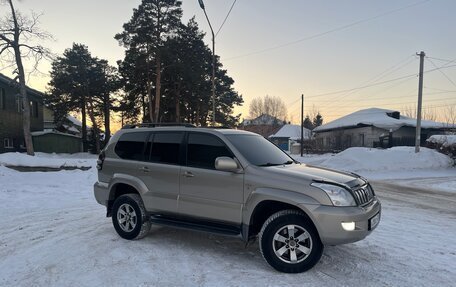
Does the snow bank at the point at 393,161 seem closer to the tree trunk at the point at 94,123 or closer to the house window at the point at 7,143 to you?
the house window at the point at 7,143

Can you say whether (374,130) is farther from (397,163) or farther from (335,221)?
(335,221)

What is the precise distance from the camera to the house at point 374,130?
128 feet

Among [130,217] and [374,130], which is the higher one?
[374,130]

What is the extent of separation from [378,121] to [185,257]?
39372 mm

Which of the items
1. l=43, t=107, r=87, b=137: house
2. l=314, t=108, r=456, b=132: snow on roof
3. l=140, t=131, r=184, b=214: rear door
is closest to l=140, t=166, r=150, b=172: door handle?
l=140, t=131, r=184, b=214: rear door

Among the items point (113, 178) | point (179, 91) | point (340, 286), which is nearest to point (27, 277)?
point (113, 178)

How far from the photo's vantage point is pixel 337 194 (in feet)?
15.5

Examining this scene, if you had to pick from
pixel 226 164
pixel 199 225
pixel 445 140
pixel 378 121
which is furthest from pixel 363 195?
pixel 378 121

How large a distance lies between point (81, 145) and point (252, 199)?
4010 cm

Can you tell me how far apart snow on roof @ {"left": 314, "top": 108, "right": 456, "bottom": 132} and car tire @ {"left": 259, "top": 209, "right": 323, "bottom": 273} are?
38.0 meters

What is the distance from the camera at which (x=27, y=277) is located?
477 cm

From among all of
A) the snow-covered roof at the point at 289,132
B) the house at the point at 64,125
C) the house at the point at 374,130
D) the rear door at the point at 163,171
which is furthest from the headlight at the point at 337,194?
the snow-covered roof at the point at 289,132

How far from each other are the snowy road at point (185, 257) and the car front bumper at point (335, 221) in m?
0.50

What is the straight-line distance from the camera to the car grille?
4.88 meters
